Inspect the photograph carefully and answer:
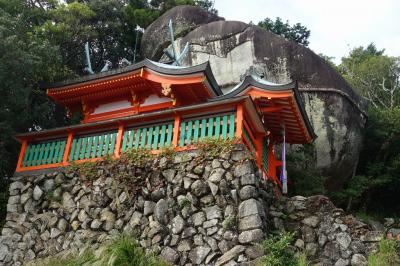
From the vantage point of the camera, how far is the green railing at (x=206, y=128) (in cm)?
1027

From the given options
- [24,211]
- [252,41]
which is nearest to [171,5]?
[252,41]

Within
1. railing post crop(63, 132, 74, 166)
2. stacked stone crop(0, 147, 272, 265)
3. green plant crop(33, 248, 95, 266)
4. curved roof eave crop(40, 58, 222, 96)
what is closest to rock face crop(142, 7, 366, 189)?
curved roof eave crop(40, 58, 222, 96)

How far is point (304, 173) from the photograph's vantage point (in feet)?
53.3

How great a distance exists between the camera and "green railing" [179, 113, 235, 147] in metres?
10.3

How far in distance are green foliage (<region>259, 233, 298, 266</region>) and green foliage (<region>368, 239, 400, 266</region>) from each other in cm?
157

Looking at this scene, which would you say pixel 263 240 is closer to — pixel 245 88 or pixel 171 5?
pixel 245 88

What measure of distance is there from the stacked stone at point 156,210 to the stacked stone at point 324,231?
652 millimetres

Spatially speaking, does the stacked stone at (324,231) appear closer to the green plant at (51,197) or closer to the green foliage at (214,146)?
the green foliage at (214,146)

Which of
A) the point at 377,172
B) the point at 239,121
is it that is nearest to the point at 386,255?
the point at 239,121

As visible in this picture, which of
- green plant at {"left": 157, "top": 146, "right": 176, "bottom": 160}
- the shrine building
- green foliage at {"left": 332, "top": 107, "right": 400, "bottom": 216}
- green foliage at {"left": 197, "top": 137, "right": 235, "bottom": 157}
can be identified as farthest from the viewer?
green foliage at {"left": 332, "top": 107, "right": 400, "bottom": 216}

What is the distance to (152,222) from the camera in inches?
387

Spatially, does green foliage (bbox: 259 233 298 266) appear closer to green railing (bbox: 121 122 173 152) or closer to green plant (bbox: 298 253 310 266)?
green plant (bbox: 298 253 310 266)

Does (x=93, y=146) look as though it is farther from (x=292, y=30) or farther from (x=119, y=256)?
(x=292, y=30)

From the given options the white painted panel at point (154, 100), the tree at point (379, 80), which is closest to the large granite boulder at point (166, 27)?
the white painted panel at point (154, 100)
